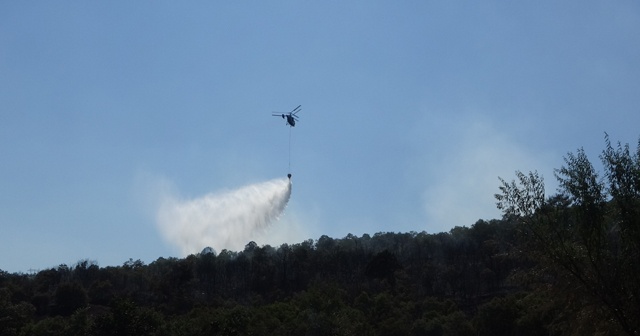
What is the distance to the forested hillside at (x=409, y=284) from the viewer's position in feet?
104

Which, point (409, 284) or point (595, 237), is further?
point (409, 284)

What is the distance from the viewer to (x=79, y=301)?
11269 centimetres

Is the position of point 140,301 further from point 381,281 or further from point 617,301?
point 617,301

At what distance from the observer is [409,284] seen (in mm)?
110688

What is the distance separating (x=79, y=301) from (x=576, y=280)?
3676 inches

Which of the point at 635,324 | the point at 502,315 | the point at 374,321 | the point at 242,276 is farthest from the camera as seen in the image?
the point at 242,276

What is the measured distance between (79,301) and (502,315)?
2714 inches

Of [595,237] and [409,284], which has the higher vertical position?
[409,284]

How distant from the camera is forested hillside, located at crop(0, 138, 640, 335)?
104ft

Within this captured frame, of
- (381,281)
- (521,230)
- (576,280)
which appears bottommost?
(576,280)

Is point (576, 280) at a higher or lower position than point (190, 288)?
lower

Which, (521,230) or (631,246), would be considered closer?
(631,246)

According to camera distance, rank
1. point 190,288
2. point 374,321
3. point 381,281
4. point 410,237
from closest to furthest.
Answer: point 374,321 < point 381,281 < point 190,288 < point 410,237

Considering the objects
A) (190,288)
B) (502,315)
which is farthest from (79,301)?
(502,315)
